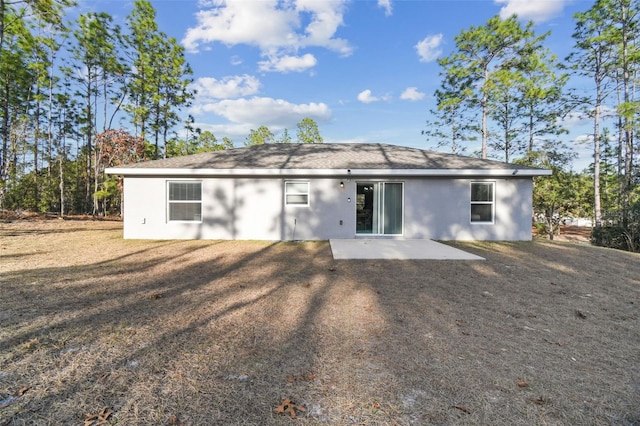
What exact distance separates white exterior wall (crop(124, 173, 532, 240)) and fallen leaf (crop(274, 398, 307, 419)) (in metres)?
7.99

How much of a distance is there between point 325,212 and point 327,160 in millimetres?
2010

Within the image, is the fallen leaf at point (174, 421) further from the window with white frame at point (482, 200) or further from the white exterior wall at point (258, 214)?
the window with white frame at point (482, 200)

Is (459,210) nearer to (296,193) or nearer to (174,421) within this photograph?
(296,193)

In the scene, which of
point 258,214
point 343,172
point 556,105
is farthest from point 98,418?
point 556,105

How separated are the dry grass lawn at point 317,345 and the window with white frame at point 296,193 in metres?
4.32

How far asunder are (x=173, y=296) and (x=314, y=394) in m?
3.09

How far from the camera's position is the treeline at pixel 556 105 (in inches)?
559

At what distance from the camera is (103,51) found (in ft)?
60.1

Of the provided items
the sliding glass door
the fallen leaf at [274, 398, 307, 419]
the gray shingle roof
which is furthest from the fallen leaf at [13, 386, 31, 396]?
the sliding glass door

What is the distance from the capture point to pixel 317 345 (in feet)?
9.46

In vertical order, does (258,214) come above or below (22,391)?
above

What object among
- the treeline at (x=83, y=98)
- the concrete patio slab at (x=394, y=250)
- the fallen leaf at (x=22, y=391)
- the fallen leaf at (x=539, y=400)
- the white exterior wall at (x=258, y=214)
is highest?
the treeline at (x=83, y=98)

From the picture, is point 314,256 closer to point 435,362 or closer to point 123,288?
point 123,288

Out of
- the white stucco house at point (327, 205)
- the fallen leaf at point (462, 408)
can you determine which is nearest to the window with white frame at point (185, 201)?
the white stucco house at point (327, 205)
